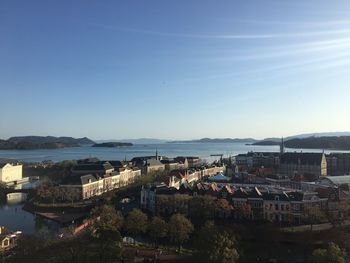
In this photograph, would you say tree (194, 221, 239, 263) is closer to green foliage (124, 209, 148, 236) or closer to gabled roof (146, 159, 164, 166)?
green foliage (124, 209, 148, 236)

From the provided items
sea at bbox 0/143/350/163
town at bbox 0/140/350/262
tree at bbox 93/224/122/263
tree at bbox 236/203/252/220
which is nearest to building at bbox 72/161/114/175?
town at bbox 0/140/350/262

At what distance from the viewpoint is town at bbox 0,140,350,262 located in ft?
56.8

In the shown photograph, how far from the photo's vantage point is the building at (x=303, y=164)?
33.1 metres

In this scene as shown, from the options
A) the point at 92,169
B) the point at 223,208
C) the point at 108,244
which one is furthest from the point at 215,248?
the point at 92,169

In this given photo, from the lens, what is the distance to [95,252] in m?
11.0

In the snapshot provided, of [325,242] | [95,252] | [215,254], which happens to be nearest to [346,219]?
[325,242]

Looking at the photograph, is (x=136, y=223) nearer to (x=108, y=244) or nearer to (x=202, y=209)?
(x=202, y=209)

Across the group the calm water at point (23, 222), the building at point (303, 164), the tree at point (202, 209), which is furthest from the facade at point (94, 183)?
the building at point (303, 164)

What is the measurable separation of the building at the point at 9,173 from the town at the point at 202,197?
0.27 ft

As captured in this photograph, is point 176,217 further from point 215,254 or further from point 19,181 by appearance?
point 19,181

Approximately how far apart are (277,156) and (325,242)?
26.0m

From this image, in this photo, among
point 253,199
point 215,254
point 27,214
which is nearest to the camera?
point 215,254

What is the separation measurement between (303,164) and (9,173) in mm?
25170

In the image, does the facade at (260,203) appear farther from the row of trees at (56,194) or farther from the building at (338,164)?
the building at (338,164)
